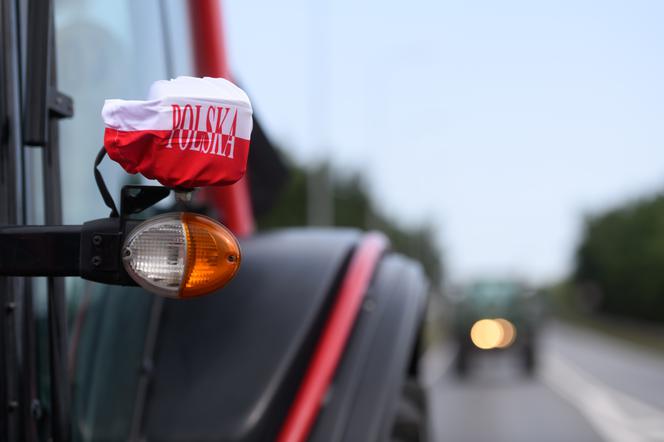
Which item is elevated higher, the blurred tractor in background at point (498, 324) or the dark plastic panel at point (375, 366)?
the dark plastic panel at point (375, 366)

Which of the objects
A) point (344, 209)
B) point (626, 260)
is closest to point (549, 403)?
point (344, 209)

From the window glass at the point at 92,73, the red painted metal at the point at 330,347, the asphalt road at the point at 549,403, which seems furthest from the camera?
the asphalt road at the point at 549,403

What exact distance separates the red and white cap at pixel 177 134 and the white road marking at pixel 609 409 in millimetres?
9044

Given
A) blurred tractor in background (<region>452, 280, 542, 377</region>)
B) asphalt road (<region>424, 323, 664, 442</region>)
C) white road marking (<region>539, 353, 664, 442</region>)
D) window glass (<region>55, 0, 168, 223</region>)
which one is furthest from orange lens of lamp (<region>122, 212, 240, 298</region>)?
blurred tractor in background (<region>452, 280, 542, 377</region>)

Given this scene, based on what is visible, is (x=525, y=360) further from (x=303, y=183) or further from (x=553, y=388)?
(x=303, y=183)

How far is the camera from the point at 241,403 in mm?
2498

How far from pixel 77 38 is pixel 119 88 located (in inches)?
8.6

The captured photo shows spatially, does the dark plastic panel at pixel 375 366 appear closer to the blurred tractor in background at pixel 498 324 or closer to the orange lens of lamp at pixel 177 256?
the orange lens of lamp at pixel 177 256

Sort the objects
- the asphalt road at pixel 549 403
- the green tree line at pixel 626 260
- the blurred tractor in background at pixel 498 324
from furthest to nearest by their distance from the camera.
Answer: the green tree line at pixel 626 260
the blurred tractor in background at pixel 498 324
the asphalt road at pixel 549 403

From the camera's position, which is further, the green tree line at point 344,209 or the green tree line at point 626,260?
the green tree line at point 626,260

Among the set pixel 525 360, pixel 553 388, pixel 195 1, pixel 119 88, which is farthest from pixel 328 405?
pixel 525 360

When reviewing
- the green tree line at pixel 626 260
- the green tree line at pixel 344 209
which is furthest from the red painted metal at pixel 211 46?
the green tree line at pixel 626 260

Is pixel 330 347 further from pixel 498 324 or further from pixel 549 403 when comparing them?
pixel 498 324

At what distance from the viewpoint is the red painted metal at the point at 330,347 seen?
2.49 m
